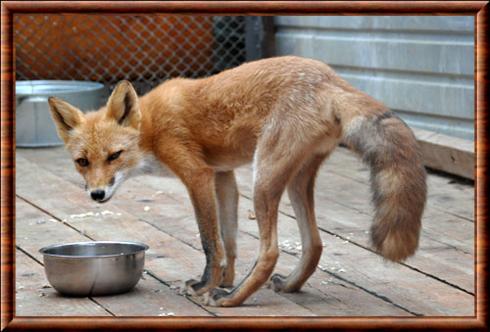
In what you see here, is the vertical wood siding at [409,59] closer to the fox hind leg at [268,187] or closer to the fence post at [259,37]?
the fence post at [259,37]

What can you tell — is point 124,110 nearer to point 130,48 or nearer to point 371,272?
point 371,272

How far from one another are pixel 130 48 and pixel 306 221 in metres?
4.62

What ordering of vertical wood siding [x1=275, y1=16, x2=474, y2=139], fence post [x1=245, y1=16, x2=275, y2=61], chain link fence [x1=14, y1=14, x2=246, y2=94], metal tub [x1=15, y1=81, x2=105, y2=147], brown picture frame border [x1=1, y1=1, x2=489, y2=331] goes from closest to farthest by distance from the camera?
brown picture frame border [x1=1, y1=1, x2=489, y2=331], vertical wood siding [x1=275, y1=16, x2=474, y2=139], metal tub [x1=15, y1=81, x2=105, y2=147], fence post [x1=245, y1=16, x2=275, y2=61], chain link fence [x1=14, y1=14, x2=246, y2=94]

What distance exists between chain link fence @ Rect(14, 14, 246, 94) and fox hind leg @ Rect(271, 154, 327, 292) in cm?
429

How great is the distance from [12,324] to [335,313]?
1260 mm

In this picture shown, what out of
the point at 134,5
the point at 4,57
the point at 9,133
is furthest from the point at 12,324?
the point at 134,5

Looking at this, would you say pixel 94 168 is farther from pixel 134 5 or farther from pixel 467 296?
pixel 467 296

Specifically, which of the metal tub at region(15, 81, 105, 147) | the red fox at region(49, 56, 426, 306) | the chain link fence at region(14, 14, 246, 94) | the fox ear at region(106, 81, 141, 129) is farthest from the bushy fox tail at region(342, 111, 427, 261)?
the chain link fence at region(14, 14, 246, 94)

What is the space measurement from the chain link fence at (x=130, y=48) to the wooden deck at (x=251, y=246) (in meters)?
1.64

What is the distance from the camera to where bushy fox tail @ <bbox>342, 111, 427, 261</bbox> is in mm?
3424

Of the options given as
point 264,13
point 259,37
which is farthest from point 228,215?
point 259,37

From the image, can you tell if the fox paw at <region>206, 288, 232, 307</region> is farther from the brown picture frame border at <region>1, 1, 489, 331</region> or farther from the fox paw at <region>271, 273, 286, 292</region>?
the brown picture frame border at <region>1, 1, 489, 331</region>

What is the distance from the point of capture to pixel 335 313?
379cm

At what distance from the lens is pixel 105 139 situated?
4020mm
